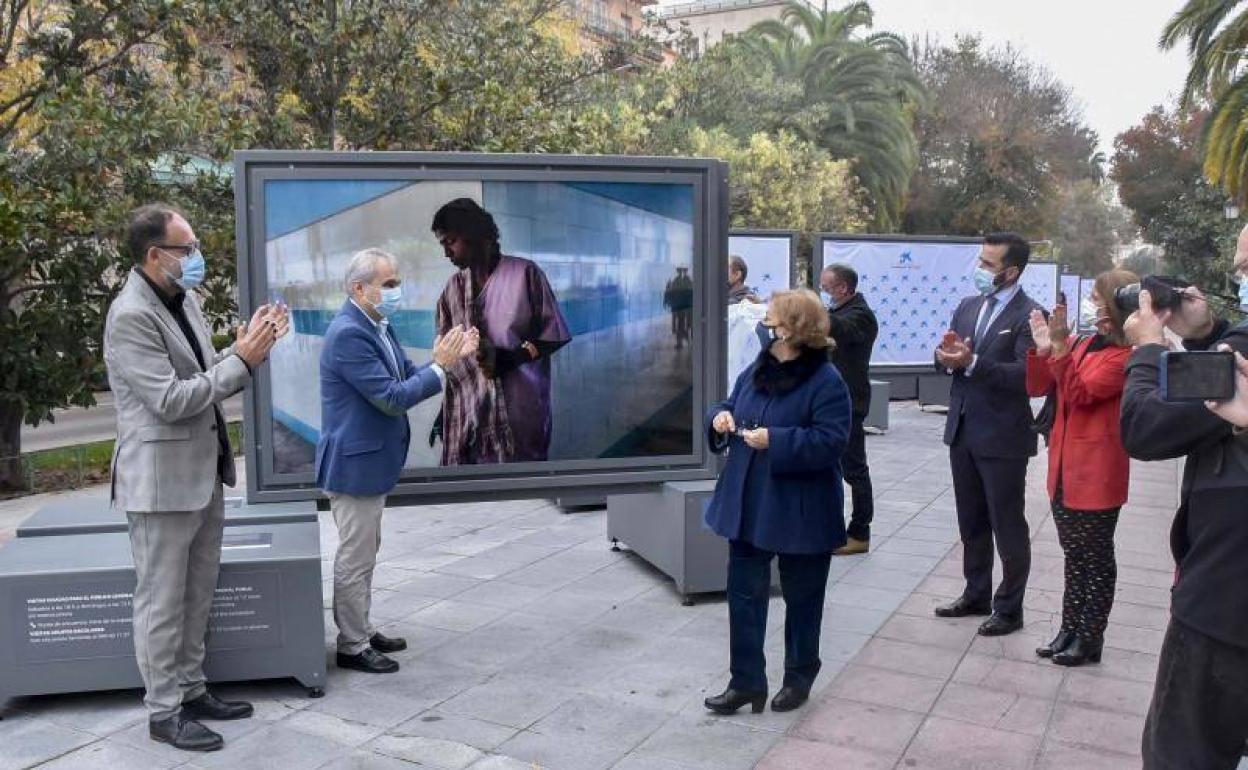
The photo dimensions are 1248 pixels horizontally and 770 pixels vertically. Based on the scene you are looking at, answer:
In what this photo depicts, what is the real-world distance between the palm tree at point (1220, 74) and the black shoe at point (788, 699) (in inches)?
723

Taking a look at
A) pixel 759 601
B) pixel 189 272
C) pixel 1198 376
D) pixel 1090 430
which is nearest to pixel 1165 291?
pixel 1198 376

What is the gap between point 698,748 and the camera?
4062 mm

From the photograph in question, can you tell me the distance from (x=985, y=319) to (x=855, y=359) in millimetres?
1605

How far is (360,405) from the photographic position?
4656mm

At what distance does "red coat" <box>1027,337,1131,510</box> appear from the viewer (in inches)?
184

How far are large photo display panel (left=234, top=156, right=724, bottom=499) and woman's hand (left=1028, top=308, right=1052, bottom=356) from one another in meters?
1.73

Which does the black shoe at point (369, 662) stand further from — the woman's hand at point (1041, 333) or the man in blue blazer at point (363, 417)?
the woman's hand at point (1041, 333)

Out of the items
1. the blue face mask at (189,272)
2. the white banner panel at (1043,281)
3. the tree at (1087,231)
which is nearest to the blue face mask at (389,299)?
the blue face mask at (189,272)

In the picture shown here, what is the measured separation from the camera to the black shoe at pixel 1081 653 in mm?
4992

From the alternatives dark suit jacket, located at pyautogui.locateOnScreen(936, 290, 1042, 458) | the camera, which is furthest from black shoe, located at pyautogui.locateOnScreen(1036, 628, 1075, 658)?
the camera

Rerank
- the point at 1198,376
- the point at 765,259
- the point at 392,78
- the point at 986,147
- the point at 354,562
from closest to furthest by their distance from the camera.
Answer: the point at 1198,376, the point at 354,562, the point at 392,78, the point at 765,259, the point at 986,147

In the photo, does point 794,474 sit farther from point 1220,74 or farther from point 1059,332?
point 1220,74

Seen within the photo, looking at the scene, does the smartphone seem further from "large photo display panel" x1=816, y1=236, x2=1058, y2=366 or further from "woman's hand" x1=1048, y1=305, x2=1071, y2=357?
"large photo display panel" x1=816, y1=236, x2=1058, y2=366

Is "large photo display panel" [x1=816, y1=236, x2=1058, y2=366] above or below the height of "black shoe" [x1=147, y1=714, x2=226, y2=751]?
above
